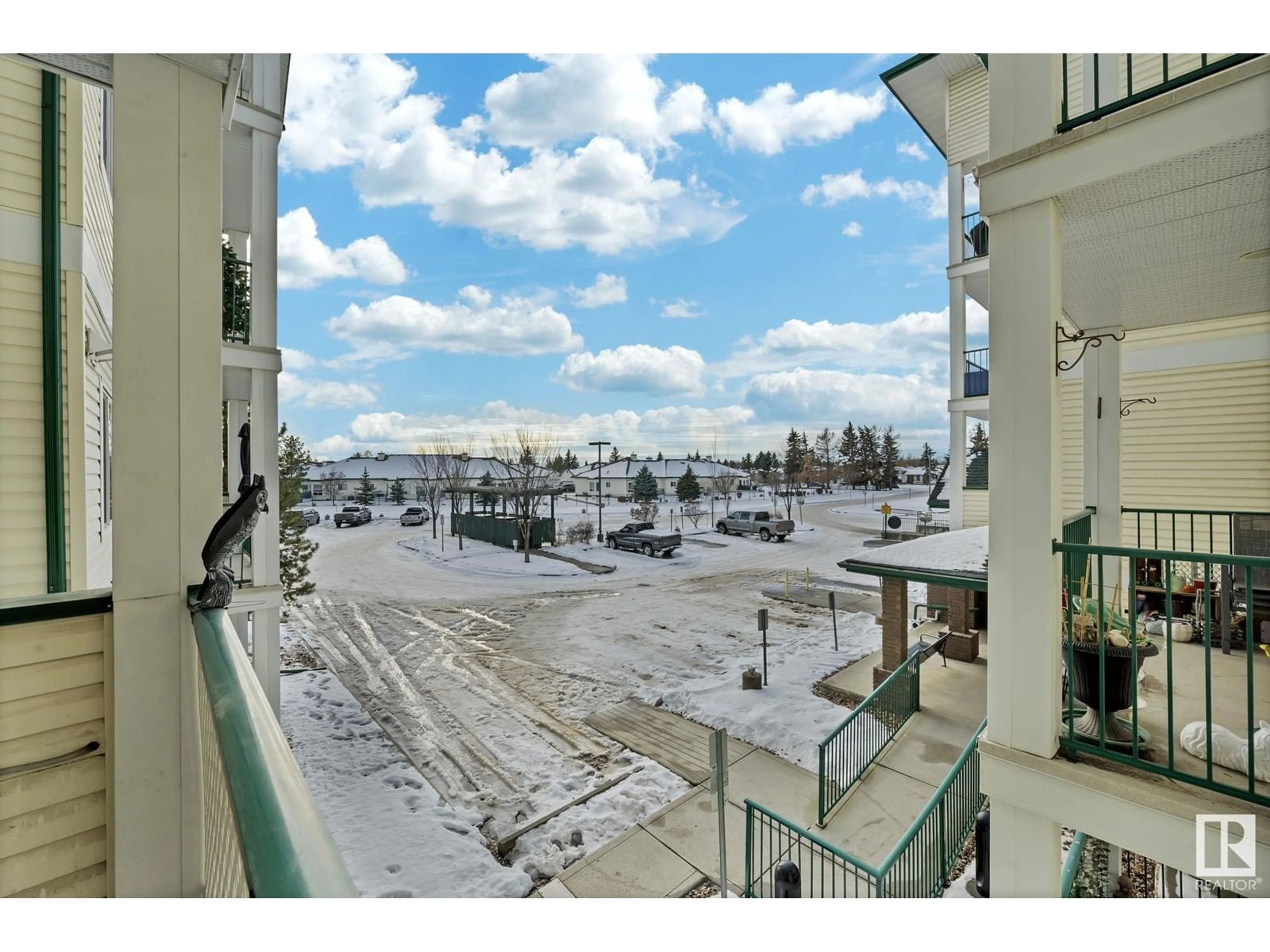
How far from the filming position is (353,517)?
20.4 m

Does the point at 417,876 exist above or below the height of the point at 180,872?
below

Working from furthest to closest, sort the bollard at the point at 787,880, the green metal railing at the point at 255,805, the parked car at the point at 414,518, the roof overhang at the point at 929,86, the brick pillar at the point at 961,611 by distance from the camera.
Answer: the parked car at the point at 414,518 → the roof overhang at the point at 929,86 → the brick pillar at the point at 961,611 → the bollard at the point at 787,880 → the green metal railing at the point at 255,805

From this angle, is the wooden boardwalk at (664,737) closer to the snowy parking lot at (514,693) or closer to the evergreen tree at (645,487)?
the snowy parking lot at (514,693)

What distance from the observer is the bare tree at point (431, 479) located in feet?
61.6

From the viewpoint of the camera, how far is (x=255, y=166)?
4535 mm

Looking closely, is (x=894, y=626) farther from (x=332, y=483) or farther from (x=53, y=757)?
(x=332, y=483)

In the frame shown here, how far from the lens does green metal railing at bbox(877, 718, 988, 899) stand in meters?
2.95

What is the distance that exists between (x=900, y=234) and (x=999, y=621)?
475 inches

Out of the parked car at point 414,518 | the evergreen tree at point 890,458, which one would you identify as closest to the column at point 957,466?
the parked car at point 414,518

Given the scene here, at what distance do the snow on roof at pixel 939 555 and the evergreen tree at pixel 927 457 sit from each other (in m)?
36.7

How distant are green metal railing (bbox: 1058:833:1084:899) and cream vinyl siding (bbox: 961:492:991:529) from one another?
487cm

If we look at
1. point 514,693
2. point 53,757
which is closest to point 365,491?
point 514,693
